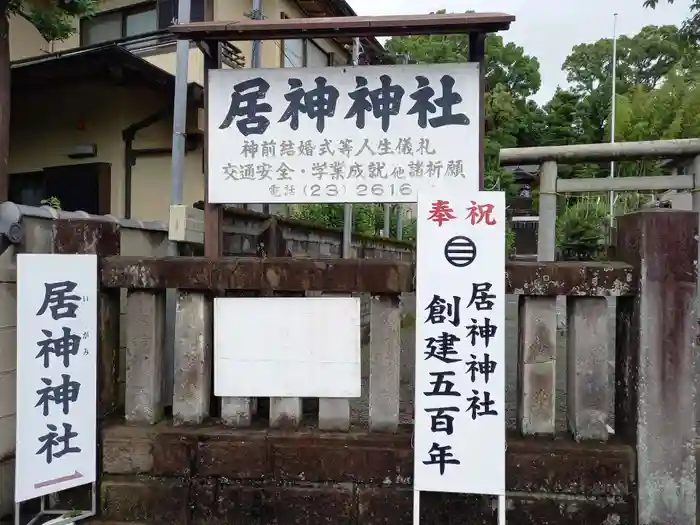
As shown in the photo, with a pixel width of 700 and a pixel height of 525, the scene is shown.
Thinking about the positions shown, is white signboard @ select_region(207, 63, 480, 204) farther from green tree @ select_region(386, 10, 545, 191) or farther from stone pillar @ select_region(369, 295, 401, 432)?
green tree @ select_region(386, 10, 545, 191)

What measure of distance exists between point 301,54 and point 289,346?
33.9ft

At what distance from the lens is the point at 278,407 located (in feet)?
11.7

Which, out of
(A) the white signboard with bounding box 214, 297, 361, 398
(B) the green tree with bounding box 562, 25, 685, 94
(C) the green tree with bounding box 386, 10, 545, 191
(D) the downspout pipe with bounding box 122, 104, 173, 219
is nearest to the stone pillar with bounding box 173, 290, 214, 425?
(A) the white signboard with bounding box 214, 297, 361, 398

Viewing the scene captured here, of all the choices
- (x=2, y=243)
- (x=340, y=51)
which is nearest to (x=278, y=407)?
(x=2, y=243)

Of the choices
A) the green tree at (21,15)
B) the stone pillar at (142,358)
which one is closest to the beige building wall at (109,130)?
the green tree at (21,15)

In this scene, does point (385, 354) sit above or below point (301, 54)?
below

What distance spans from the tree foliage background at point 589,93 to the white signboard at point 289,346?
16646 mm

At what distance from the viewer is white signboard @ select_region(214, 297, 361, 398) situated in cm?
345

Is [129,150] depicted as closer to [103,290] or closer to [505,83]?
[103,290]

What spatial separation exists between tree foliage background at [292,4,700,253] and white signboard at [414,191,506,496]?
16541 millimetres

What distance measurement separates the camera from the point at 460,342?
10.6 ft

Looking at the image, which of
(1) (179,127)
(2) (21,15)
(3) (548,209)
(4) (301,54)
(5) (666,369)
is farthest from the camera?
(4) (301,54)

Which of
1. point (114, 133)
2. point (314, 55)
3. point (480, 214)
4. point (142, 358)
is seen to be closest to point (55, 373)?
point (142, 358)

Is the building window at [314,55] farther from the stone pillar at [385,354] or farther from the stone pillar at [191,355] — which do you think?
the stone pillar at [385,354]
